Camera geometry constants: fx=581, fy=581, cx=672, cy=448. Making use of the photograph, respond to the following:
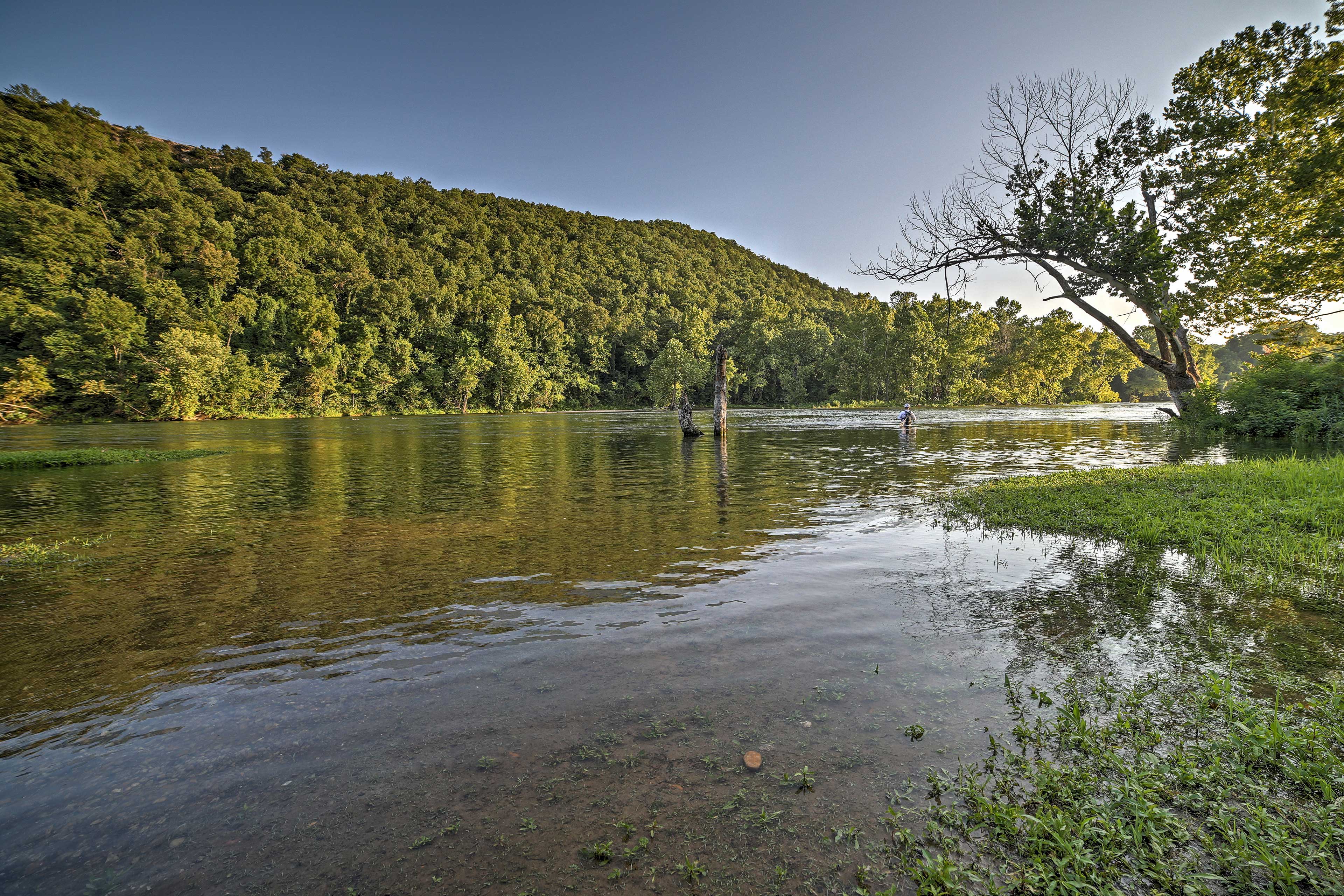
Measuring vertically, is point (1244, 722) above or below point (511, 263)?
below

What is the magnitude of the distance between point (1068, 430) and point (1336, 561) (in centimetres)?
4054

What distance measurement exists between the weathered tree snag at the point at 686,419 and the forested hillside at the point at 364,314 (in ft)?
92.2

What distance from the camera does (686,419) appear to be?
3612 centimetres

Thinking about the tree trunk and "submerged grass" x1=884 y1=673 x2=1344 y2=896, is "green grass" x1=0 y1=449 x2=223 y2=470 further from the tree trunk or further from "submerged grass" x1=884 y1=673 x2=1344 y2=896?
the tree trunk

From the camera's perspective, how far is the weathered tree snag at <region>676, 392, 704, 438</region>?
36.1 m

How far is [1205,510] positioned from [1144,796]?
9968 millimetres

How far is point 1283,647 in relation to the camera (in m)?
5.48

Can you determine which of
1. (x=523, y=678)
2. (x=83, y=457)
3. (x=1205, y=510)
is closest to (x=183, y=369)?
(x=83, y=457)

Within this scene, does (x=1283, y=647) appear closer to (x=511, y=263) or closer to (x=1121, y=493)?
(x=1121, y=493)

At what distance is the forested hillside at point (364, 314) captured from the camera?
64.7 metres

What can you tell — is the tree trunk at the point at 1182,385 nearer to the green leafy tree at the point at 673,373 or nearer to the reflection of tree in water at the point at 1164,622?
the reflection of tree in water at the point at 1164,622

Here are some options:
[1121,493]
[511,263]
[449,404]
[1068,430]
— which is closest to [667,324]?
[511,263]

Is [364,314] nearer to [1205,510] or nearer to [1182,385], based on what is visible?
[1182,385]

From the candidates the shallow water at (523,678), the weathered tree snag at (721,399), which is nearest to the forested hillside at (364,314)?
the weathered tree snag at (721,399)
